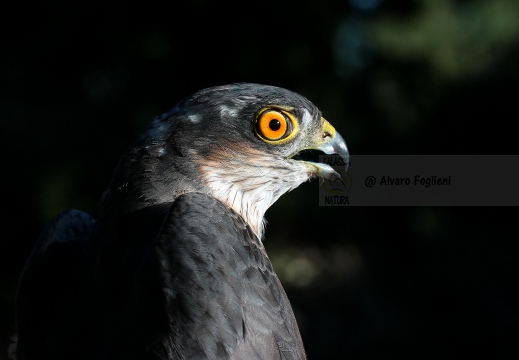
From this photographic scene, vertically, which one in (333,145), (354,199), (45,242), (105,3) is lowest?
(45,242)

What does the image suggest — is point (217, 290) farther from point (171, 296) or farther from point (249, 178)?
point (249, 178)

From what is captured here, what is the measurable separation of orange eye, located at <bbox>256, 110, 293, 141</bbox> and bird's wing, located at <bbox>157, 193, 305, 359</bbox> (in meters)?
0.64

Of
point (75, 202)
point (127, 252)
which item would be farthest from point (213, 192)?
point (75, 202)

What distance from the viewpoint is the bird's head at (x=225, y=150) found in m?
3.43

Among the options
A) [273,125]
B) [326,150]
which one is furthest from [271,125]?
[326,150]

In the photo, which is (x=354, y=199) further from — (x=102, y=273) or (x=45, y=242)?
(x=102, y=273)

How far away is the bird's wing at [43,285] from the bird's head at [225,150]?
57cm

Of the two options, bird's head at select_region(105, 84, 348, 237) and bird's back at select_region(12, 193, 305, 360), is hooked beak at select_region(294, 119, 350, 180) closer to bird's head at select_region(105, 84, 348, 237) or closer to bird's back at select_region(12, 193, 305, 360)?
Answer: bird's head at select_region(105, 84, 348, 237)

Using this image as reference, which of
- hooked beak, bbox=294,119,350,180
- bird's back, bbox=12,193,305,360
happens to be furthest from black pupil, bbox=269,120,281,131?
bird's back, bbox=12,193,305,360

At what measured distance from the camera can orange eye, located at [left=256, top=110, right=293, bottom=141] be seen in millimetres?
3621

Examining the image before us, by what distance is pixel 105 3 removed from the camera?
10.1 m

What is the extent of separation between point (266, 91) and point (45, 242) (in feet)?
5.97

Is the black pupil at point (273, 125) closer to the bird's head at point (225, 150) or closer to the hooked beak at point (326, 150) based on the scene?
the bird's head at point (225, 150)

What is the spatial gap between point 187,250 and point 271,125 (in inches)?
45.8
